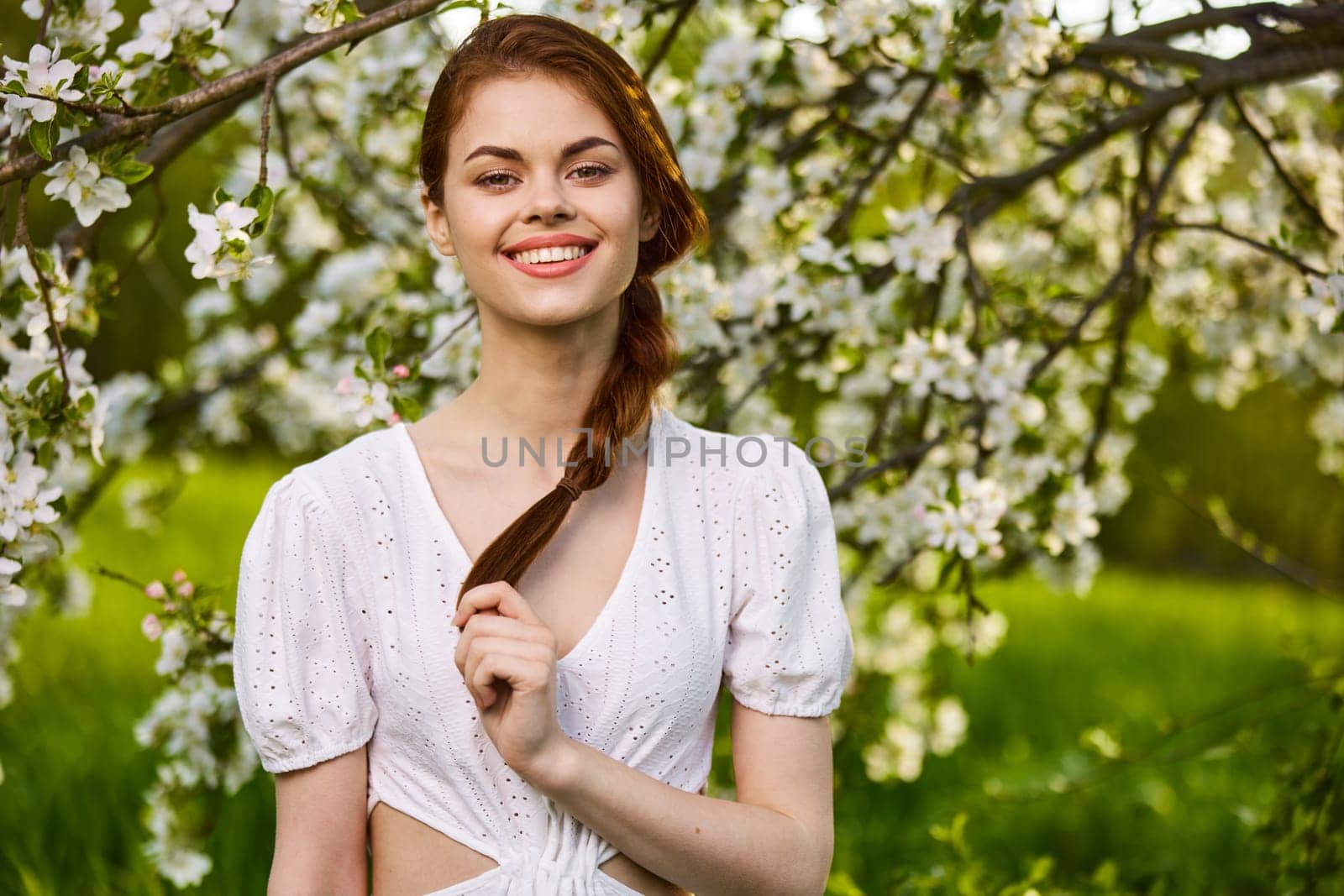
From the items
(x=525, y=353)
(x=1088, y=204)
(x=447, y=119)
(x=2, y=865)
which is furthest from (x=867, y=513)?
(x=2, y=865)

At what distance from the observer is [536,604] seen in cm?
157

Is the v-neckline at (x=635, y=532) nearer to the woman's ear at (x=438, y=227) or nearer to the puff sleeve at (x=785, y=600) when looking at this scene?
the puff sleeve at (x=785, y=600)

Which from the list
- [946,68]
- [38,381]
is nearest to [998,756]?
[946,68]

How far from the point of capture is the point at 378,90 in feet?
8.43

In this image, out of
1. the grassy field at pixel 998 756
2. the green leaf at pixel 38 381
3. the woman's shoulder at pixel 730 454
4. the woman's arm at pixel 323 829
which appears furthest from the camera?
the grassy field at pixel 998 756

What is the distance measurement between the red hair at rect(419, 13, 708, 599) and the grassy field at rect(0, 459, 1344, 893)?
2.72 feet

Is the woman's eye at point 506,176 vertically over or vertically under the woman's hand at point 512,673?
over

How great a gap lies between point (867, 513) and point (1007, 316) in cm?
68

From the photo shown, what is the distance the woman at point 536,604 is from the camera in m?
1.50

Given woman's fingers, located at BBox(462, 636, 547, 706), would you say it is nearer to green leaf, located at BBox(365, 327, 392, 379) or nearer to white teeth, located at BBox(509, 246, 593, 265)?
white teeth, located at BBox(509, 246, 593, 265)

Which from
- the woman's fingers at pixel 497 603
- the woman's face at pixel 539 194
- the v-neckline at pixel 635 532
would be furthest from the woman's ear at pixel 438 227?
the woman's fingers at pixel 497 603

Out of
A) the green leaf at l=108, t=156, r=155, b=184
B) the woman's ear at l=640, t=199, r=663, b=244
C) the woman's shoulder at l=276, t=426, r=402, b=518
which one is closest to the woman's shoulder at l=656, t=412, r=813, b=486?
the woman's ear at l=640, t=199, r=663, b=244

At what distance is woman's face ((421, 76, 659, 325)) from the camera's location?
59.5 inches

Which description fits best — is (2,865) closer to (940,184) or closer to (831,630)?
(831,630)
